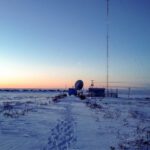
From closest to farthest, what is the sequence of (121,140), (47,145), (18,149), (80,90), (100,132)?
(18,149), (47,145), (121,140), (100,132), (80,90)

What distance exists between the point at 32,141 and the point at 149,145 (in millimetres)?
3743

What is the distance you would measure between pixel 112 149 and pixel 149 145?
1.49 meters

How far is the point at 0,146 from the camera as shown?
8789 millimetres

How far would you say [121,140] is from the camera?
1057 centimetres

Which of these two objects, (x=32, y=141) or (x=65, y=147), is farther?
(x=32, y=141)

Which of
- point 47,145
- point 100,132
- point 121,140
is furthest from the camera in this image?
point 100,132

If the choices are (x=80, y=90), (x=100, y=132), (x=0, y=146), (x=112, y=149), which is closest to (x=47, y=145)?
(x=0, y=146)

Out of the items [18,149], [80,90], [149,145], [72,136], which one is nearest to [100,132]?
[72,136]

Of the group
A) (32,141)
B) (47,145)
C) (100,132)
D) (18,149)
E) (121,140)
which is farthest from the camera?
(100,132)

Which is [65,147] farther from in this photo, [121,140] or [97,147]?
[121,140]

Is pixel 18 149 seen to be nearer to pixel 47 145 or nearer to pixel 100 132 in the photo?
pixel 47 145

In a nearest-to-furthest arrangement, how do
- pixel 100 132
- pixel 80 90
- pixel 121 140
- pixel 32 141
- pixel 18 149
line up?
pixel 18 149 → pixel 32 141 → pixel 121 140 → pixel 100 132 → pixel 80 90

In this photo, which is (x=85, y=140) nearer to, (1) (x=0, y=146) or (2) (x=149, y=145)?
(2) (x=149, y=145)

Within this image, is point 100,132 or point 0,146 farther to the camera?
point 100,132
